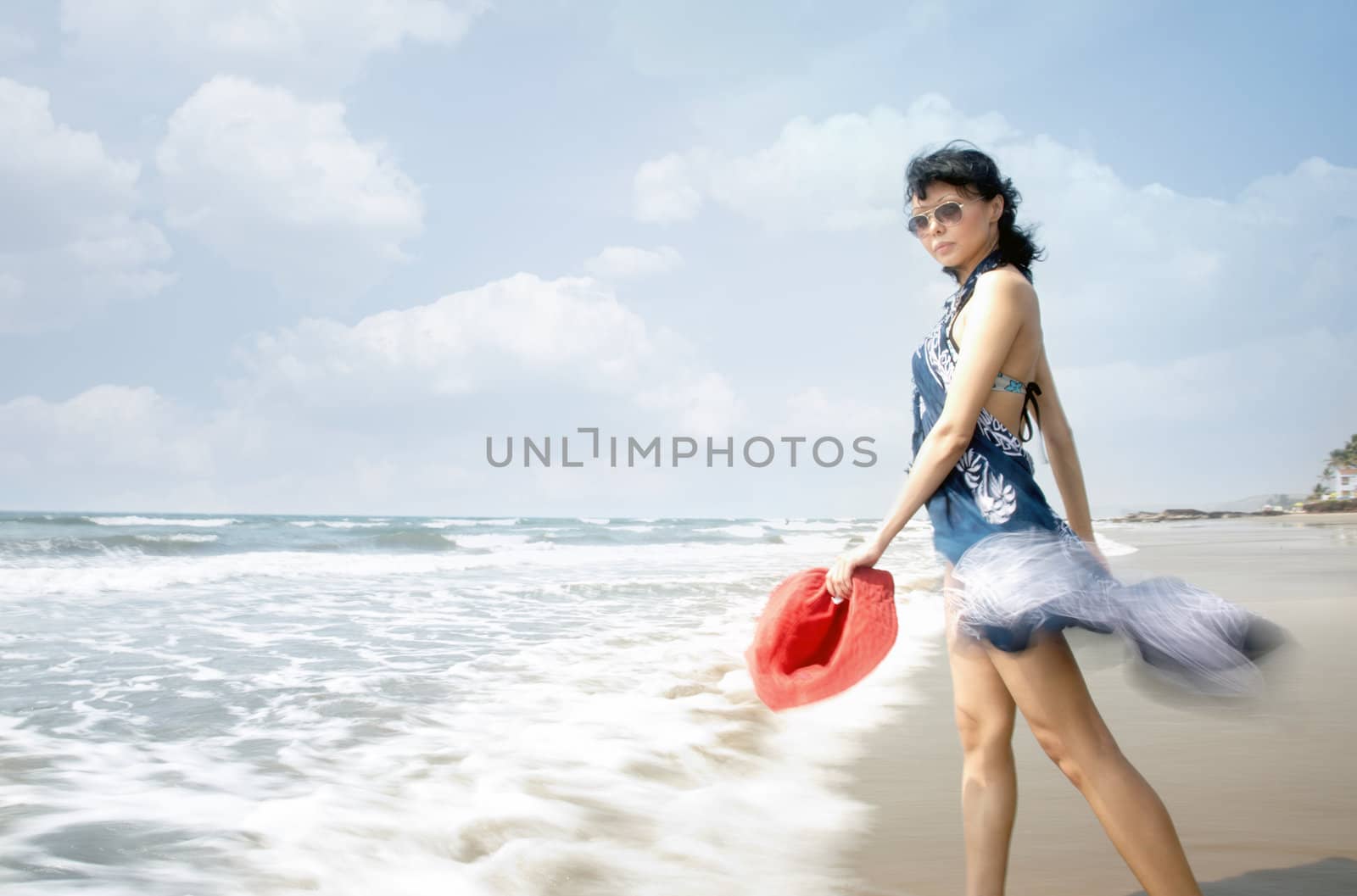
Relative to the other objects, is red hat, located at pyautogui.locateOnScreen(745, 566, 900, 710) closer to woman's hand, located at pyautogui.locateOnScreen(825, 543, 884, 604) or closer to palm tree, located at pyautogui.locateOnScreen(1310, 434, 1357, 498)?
A: woman's hand, located at pyautogui.locateOnScreen(825, 543, 884, 604)

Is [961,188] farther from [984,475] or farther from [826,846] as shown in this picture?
[826,846]

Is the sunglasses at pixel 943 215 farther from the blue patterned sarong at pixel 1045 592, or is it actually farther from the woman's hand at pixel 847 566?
the woman's hand at pixel 847 566

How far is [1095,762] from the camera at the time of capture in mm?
1620

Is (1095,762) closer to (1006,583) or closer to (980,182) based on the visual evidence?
(1006,583)

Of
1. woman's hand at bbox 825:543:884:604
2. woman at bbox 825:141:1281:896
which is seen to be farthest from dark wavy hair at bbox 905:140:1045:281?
woman's hand at bbox 825:543:884:604

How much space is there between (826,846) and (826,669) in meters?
1.17

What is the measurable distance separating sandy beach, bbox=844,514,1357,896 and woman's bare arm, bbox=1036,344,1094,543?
0.43 feet

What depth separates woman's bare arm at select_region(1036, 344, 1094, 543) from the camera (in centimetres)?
194

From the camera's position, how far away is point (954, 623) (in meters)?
1.77

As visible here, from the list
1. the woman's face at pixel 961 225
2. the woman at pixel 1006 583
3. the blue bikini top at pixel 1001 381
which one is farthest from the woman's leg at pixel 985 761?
the woman's face at pixel 961 225

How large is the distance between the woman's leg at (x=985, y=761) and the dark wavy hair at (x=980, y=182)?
0.66m

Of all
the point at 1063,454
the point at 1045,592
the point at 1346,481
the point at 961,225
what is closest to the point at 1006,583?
the point at 1045,592


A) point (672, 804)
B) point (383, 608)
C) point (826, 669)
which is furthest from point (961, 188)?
point (383, 608)

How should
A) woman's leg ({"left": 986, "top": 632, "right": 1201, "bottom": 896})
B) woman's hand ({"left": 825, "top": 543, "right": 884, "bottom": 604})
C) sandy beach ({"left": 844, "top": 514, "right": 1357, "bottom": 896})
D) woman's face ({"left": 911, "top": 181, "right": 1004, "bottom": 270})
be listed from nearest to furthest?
woman's leg ({"left": 986, "top": 632, "right": 1201, "bottom": 896}) → woman's hand ({"left": 825, "top": 543, "right": 884, "bottom": 604}) → woman's face ({"left": 911, "top": 181, "right": 1004, "bottom": 270}) → sandy beach ({"left": 844, "top": 514, "right": 1357, "bottom": 896})
